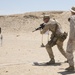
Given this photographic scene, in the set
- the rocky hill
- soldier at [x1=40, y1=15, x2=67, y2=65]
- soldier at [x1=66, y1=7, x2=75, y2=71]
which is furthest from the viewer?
the rocky hill

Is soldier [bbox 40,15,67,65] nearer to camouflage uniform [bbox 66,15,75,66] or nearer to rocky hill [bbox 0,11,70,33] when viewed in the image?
camouflage uniform [bbox 66,15,75,66]

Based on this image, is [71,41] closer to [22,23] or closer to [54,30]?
[54,30]

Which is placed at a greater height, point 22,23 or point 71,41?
point 71,41

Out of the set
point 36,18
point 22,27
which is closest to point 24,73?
point 22,27

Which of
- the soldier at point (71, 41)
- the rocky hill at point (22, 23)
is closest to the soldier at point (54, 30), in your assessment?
the soldier at point (71, 41)

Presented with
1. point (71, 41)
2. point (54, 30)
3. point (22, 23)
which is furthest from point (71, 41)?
point (22, 23)

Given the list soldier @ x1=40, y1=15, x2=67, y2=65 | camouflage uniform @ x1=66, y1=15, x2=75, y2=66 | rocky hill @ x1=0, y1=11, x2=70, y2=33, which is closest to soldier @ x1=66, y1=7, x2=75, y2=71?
camouflage uniform @ x1=66, y1=15, x2=75, y2=66

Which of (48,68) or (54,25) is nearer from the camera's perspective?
(48,68)

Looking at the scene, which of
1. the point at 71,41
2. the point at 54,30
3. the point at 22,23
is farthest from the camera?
the point at 22,23

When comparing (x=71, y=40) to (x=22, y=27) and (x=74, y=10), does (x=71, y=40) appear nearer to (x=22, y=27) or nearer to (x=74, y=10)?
(x=74, y=10)

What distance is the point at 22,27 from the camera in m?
45.2

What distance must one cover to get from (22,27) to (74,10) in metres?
36.5

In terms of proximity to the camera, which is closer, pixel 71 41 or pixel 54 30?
pixel 71 41

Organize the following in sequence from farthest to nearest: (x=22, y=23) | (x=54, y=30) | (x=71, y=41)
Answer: (x=22, y=23) → (x=54, y=30) → (x=71, y=41)
